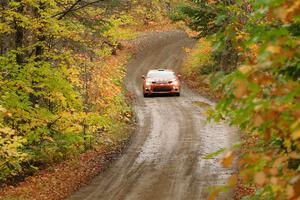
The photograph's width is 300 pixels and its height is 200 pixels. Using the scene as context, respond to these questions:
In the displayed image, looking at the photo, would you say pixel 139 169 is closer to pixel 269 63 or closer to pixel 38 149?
pixel 38 149

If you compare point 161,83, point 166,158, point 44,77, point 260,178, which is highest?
point 44,77

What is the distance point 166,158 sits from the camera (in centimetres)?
1557

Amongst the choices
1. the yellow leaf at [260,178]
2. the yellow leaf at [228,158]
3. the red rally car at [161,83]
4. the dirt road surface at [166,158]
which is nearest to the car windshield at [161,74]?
the red rally car at [161,83]

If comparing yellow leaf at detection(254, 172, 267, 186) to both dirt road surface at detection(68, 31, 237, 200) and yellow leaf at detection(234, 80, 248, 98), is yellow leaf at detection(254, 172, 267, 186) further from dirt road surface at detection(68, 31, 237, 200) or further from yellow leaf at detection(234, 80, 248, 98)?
dirt road surface at detection(68, 31, 237, 200)

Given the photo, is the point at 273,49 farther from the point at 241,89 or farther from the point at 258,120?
the point at 258,120

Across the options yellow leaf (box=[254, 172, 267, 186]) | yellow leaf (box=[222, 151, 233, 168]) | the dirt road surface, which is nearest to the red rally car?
the dirt road surface

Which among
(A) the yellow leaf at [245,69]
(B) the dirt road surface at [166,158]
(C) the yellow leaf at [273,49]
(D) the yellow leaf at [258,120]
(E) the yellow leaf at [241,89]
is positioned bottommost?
(B) the dirt road surface at [166,158]

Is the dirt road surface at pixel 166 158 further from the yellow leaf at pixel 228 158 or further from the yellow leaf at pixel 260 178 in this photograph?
the yellow leaf at pixel 260 178

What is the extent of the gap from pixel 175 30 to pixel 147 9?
12.9ft

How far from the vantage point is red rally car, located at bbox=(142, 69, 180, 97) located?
87.5 ft

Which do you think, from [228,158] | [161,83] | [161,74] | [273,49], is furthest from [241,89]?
[161,74]

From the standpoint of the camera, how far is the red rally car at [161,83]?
87.5ft

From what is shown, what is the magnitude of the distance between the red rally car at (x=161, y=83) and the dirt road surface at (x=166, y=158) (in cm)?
46

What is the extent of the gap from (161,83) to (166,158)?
11506mm
